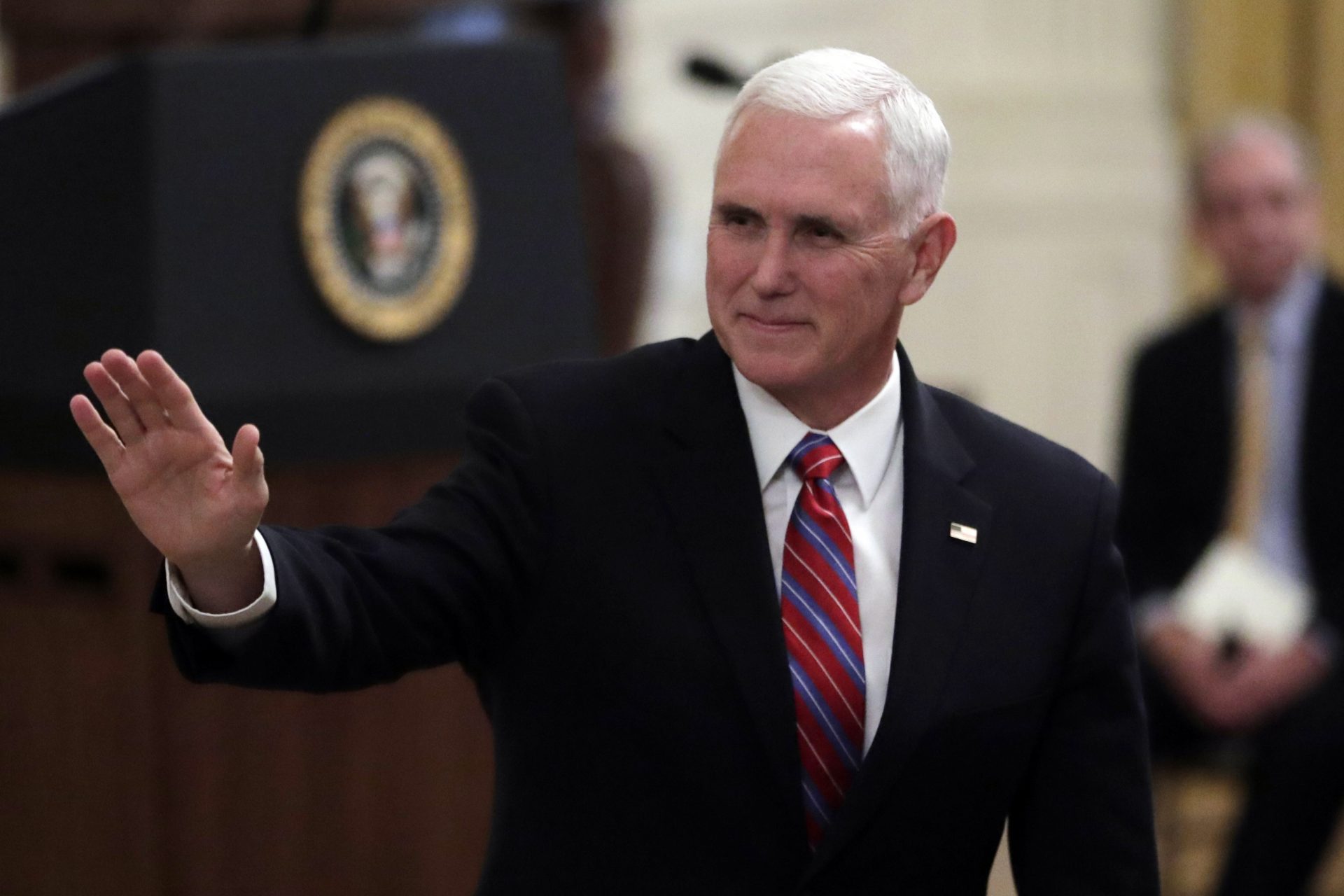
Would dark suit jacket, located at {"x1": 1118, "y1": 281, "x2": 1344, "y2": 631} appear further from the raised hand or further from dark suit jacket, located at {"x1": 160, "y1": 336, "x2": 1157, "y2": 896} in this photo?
the raised hand

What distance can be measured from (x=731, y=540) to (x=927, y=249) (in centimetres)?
33

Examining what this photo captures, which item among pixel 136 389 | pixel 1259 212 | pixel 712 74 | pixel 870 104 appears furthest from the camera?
pixel 1259 212

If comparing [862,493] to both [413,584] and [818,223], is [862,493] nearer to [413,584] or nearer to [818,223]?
[818,223]

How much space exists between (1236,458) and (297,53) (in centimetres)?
267

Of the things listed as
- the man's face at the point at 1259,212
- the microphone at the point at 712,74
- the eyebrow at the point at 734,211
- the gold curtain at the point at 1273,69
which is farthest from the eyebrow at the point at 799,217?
the gold curtain at the point at 1273,69

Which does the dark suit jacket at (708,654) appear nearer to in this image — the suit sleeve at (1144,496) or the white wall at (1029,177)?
the suit sleeve at (1144,496)

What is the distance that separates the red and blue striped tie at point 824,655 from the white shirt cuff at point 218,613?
1.60 feet

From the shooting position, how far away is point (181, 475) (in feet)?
5.24

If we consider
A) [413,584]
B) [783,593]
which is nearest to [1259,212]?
[783,593]

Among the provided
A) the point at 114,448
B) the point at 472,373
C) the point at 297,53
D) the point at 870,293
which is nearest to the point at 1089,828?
the point at 870,293

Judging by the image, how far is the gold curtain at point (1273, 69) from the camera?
629 centimetres

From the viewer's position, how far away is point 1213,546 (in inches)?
179

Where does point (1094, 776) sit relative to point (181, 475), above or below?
below

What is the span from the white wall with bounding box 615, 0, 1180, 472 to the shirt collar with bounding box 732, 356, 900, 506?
12.1 feet
